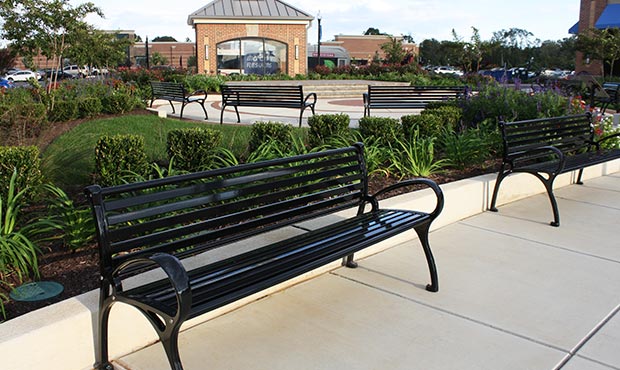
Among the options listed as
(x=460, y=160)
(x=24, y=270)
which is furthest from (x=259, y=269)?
(x=460, y=160)

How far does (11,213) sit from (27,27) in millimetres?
11938

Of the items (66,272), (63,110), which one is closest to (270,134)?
(66,272)

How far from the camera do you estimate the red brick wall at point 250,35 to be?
109ft

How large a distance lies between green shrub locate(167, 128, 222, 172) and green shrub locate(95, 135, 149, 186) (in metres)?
0.64

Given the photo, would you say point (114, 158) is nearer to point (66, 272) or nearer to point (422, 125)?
point (66, 272)

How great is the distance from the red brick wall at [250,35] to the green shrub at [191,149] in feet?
92.4

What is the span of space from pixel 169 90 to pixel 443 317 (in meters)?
11.4

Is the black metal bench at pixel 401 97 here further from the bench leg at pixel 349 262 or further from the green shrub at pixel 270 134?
the bench leg at pixel 349 262

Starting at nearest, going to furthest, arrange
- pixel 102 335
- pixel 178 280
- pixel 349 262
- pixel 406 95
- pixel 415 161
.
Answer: pixel 178 280, pixel 102 335, pixel 349 262, pixel 415 161, pixel 406 95

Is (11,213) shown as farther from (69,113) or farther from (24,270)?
(69,113)

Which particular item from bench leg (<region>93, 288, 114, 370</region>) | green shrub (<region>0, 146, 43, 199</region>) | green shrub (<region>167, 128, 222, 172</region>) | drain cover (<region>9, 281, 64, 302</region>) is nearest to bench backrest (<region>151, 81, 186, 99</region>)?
green shrub (<region>167, 128, 222, 172</region>)

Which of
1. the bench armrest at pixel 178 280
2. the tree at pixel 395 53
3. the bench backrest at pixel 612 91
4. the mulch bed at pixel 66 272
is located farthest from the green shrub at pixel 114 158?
the tree at pixel 395 53

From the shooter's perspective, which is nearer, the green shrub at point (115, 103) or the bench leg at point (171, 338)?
the bench leg at point (171, 338)

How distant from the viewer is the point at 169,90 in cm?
1351
